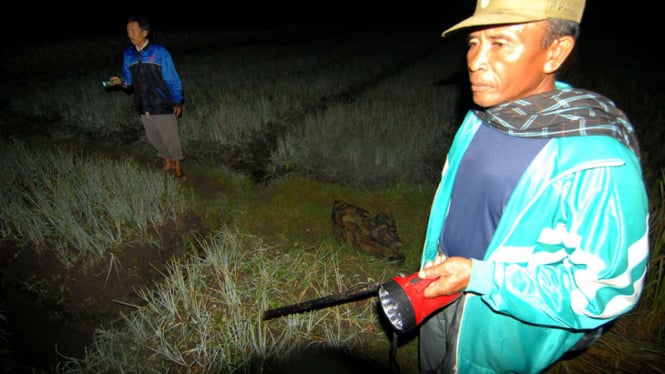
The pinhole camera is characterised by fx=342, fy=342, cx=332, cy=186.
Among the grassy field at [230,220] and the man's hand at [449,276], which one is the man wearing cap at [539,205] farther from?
the grassy field at [230,220]

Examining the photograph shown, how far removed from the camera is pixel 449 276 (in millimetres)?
921

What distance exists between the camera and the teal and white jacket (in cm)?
74

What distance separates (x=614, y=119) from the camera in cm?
82

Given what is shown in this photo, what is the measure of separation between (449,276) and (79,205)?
315cm

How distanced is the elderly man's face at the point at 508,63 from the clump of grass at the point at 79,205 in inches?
106

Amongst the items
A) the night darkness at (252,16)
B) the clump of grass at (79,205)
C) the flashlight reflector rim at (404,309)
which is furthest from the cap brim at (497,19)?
the night darkness at (252,16)

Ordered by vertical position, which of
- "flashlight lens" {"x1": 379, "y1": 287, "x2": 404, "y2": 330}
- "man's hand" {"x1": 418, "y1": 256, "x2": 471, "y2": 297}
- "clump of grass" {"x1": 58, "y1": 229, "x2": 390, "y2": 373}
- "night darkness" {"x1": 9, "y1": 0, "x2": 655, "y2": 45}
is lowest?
"clump of grass" {"x1": 58, "y1": 229, "x2": 390, "y2": 373}

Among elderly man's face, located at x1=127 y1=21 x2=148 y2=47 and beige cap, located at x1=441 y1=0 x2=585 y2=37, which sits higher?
elderly man's face, located at x1=127 y1=21 x2=148 y2=47

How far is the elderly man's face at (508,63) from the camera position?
33.6 inches

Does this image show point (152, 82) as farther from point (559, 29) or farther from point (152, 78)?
point (559, 29)

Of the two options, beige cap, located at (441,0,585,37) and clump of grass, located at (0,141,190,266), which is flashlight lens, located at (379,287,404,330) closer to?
beige cap, located at (441,0,585,37)

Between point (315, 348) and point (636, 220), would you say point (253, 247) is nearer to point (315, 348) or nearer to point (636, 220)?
point (315, 348)

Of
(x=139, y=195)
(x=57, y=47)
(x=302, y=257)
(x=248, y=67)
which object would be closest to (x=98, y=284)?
(x=139, y=195)

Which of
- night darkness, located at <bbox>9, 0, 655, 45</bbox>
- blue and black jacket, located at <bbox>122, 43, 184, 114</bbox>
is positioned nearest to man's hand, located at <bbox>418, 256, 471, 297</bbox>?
blue and black jacket, located at <bbox>122, 43, 184, 114</bbox>
